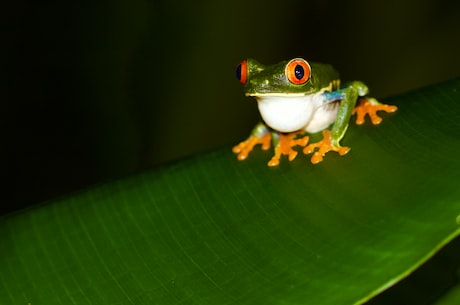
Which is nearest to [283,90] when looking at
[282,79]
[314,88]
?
[282,79]

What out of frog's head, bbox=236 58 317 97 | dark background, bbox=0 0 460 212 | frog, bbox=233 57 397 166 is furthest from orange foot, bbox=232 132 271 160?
dark background, bbox=0 0 460 212

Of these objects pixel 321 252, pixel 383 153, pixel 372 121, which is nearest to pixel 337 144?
pixel 372 121

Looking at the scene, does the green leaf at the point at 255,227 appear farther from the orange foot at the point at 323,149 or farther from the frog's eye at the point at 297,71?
the frog's eye at the point at 297,71

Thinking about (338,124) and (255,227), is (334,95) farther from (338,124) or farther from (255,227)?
(255,227)

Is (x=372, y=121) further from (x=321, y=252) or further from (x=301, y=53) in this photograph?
(x=301, y=53)

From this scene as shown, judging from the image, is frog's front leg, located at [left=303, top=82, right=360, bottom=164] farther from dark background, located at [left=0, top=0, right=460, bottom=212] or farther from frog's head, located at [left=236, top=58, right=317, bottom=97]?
dark background, located at [left=0, top=0, right=460, bottom=212]

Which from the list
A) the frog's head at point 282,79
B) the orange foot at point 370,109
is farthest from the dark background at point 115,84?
the orange foot at point 370,109
